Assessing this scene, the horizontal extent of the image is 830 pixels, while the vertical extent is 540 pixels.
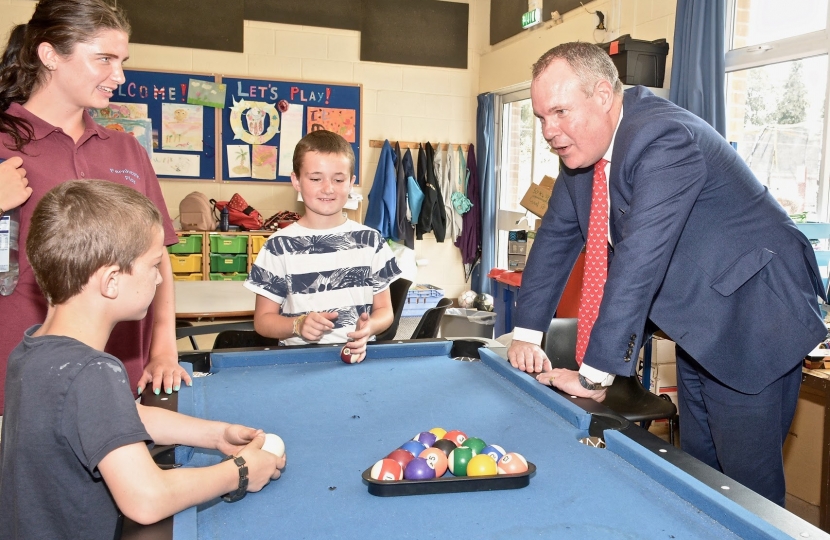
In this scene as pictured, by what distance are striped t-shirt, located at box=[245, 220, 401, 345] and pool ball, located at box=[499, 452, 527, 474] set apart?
1.14m

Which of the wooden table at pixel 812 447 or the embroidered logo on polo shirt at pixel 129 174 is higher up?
the embroidered logo on polo shirt at pixel 129 174

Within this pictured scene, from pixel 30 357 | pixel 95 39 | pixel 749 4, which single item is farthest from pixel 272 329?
pixel 749 4

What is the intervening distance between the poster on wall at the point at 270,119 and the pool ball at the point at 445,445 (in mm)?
5487

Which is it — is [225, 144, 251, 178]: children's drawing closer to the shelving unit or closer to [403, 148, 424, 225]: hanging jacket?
the shelving unit

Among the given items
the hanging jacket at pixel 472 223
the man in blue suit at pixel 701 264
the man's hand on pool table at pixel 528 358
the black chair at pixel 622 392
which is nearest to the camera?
the man in blue suit at pixel 701 264

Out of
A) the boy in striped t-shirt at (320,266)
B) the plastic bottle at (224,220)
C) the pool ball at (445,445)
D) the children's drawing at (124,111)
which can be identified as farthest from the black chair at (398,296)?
the children's drawing at (124,111)

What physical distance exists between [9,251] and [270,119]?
5.23 meters

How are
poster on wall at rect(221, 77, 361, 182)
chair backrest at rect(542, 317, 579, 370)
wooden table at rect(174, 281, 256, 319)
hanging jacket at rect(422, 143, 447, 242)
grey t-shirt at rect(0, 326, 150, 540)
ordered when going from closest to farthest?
grey t-shirt at rect(0, 326, 150, 540)
chair backrest at rect(542, 317, 579, 370)
wooden table at rect(174, 281, 256, 319)
poster on wall at rect(221, 77, 361, 182)
hanging jacket at rect(422, 143, 447, 242)

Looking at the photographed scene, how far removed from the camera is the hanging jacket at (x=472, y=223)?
7012 mm

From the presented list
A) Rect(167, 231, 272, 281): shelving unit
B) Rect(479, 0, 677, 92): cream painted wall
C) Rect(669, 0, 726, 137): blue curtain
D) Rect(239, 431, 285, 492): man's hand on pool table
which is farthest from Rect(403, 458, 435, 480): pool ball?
Rect(167, 231, 272, 281): shelving unit

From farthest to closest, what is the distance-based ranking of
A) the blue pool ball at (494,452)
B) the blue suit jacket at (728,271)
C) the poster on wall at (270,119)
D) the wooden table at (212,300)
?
the poster on wall at (270,119)
the wooden table at (212,300)
the blue suit jacket at (728,271)
the blue pool ball at (494,452)

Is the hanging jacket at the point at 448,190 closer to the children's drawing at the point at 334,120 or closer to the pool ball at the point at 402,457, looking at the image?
the children's drawing at the point at 334,120

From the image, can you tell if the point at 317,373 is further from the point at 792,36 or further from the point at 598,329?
the point at 792,36

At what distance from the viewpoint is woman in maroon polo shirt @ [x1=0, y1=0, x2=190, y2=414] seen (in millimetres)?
1580
